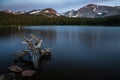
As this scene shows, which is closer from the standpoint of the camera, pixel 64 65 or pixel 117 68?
pixel 117 68

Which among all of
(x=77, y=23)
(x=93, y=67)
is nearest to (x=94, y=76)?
A: (x=93, y=67)

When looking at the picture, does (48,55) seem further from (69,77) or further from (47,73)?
(69,77)

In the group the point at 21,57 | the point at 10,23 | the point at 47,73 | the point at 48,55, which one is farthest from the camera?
the point at 10,23

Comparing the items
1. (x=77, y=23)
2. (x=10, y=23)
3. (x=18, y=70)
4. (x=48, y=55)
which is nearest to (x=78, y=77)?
(x=18, y=70)

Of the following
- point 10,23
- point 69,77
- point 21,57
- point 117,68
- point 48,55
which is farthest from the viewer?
point 10,23

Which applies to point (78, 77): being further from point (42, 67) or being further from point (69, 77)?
point (42, 67)

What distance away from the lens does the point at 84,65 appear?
16703mm

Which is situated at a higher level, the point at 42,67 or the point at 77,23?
the point at 77,23

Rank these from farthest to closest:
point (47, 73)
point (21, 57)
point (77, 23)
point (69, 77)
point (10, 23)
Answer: point (77, 23), point (10, 23), point (21, 57), point (47, 73), point (69, 77)

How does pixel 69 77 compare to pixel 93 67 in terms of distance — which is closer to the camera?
pixel 69 77

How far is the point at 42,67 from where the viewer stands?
16281mm

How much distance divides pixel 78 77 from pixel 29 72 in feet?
14.7

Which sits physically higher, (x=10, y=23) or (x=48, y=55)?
(x=10, y=23)

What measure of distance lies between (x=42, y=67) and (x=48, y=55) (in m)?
5.40
